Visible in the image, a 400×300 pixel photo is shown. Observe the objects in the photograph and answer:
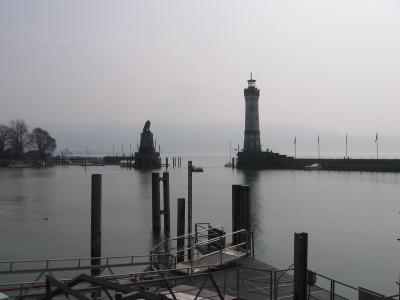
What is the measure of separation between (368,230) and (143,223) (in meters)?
15.9

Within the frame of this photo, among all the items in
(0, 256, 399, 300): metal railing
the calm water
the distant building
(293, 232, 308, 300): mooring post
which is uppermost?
the distant building

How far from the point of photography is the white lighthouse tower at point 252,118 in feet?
359

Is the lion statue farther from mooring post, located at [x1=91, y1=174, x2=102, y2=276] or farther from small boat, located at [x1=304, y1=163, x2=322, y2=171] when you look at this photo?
mooring post, located at [x1=91, y1=174, x2=102, y2=276]

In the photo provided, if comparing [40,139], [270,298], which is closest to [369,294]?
[270,298]

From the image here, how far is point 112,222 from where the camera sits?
31250 mm

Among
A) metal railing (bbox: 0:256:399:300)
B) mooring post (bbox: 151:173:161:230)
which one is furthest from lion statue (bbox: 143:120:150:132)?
metal railing (bbox: 0:256:399:300)

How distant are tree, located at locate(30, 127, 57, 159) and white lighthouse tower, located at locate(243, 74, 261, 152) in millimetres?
76184

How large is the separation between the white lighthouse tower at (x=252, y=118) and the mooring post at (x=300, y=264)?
3949 inches

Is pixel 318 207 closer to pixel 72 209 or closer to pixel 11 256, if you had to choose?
pixel 72 209

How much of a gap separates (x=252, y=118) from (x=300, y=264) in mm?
100598

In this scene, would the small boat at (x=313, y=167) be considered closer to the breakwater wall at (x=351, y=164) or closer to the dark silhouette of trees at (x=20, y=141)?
the breakwater wall at (x=351, y=164)

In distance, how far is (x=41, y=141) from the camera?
147m

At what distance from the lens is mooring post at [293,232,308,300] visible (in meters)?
9.56

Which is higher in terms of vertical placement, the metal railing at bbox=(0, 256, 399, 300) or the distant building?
the distant building
